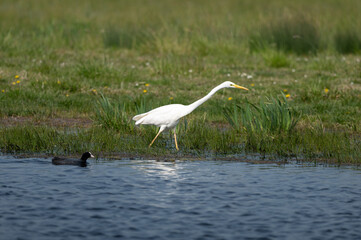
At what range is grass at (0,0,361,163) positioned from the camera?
32.3 feet

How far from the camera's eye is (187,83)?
49.2 ft

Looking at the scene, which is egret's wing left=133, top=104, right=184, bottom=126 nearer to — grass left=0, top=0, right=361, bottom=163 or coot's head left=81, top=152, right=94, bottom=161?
grass left=0, top=0, right=361, bottom=163

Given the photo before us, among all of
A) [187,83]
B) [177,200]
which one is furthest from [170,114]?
[187,83]

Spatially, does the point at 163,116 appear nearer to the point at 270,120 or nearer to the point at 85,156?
the point at 85,156

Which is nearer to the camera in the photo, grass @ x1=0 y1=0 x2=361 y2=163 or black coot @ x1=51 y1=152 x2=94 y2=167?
black coot @ x1=51 y1=152 x2=94 y2=167

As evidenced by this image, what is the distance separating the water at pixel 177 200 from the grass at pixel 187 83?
881 mm

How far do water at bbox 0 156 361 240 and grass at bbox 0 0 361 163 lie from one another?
88 cm

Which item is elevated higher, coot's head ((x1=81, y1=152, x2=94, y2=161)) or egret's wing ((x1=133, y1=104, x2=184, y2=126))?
egret's wing ((x1=133, y1=104, x2=184, y2=126))

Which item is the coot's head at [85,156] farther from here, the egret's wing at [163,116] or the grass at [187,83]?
the egret's wing at [163,116]

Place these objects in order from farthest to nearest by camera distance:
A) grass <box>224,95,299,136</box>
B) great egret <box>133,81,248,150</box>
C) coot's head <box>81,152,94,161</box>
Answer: grass <box>224,95,299,136</box>, great egret <box>133,81,248,150</box>, coot's head <box>81,152,94,161</box>

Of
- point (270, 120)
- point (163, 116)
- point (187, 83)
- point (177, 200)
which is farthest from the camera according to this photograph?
point (187, 83)

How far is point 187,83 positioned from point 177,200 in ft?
26.6

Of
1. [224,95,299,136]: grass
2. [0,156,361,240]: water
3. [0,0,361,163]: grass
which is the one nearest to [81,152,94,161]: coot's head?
[0,156,361,240]: water

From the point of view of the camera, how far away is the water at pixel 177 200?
6082 mm
